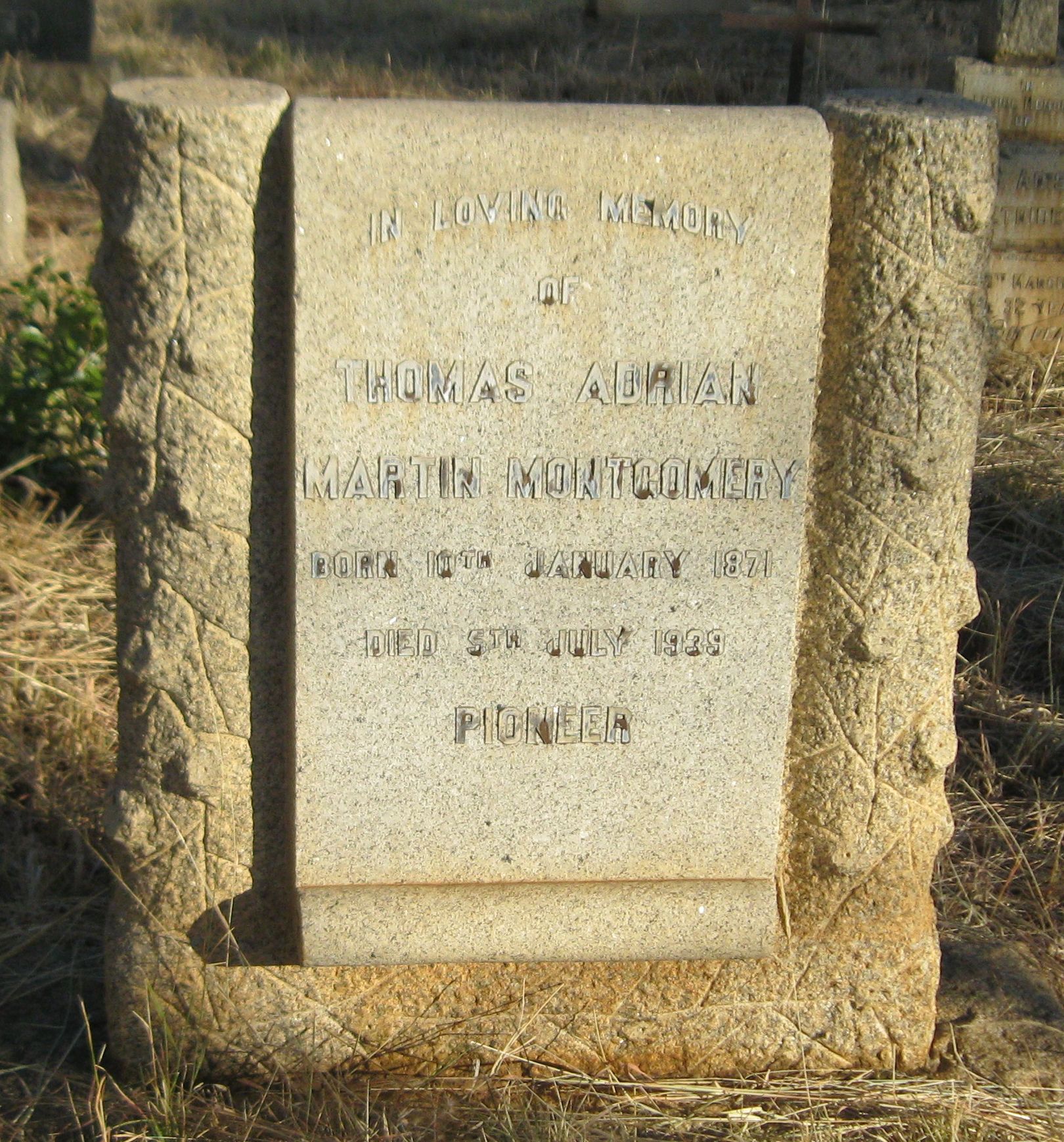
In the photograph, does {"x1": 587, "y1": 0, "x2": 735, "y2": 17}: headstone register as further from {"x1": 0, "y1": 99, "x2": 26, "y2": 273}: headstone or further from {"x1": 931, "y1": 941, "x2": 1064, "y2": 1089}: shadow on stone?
{"x1": 931, "y1": 941, "x2": 1064, "y2": 1089}: shadow on stone

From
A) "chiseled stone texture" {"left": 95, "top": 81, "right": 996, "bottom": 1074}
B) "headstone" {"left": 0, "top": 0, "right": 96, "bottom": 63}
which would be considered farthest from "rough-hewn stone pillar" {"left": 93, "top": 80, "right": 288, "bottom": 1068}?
"headstone" {"left": 0, "top": 0, "right": 96, "bottom": 63}

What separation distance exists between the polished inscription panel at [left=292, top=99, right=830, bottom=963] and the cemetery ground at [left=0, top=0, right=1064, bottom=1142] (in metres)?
0.26

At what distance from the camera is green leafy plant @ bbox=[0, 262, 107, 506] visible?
427 cm

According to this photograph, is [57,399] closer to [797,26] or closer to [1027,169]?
[797,26]

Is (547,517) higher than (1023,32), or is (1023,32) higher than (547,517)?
(1023,32)

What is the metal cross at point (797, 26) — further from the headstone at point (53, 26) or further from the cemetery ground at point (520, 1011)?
the headstone at point (53, 26)

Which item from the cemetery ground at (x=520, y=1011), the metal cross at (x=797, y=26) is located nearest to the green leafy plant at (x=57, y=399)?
the cemetery ground at (x=520, y=1011)

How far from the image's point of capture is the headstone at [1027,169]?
233 inches

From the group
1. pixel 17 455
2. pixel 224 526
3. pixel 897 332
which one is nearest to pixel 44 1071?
pixel 224 526

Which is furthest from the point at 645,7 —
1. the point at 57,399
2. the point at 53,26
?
the point at 57,399

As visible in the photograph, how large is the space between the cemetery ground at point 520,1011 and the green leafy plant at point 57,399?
0.10 meters

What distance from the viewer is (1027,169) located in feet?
19.4

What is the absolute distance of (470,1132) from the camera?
2.17 metres

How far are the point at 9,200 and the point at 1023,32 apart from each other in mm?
4264
